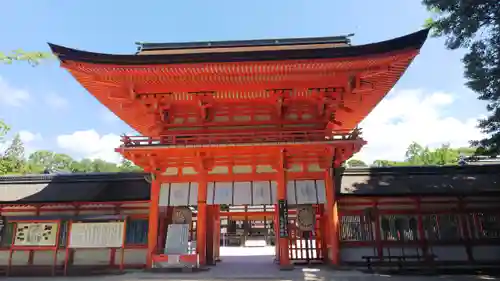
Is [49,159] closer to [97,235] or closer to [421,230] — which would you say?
[97,235]

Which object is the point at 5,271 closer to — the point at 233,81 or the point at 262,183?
the point at 262,183

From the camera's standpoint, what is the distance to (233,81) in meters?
12.0

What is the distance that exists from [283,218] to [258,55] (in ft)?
19.0

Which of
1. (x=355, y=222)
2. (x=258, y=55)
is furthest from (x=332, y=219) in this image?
(x=258, y=55)

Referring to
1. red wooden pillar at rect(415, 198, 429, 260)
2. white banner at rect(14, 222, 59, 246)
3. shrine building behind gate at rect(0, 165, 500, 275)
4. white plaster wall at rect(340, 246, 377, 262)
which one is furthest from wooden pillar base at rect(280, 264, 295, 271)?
white banner at rect(14, 222, 59, 246)

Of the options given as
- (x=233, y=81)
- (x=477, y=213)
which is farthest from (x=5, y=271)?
(x=477, y=213)

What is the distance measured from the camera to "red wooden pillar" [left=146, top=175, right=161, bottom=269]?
39.8ft

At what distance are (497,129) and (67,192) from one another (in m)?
17.3

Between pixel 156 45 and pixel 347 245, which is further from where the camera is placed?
pixel 156 45

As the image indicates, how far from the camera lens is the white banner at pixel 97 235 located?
12.5 metres

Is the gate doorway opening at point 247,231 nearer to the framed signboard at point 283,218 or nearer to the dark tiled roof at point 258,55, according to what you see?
the framed signboard at point 283,218

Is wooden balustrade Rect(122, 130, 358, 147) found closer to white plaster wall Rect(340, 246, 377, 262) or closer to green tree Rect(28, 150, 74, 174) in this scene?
white plaster wall Rect(340, 246, 377, 262)

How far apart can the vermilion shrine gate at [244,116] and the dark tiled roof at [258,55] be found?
0.11ft

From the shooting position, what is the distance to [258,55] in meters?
11.0
